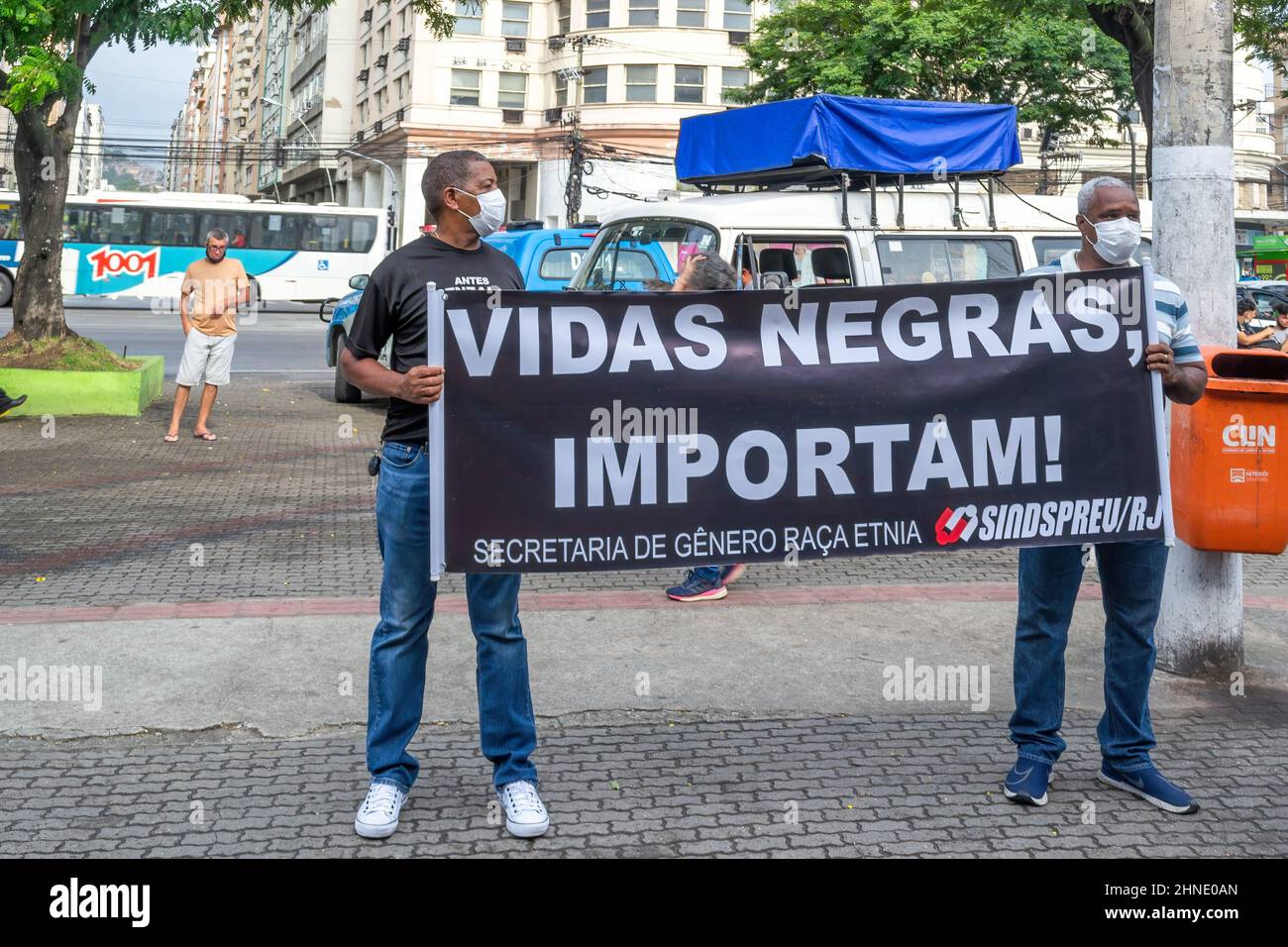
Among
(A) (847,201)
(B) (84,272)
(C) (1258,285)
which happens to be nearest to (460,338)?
(A) (847,201)

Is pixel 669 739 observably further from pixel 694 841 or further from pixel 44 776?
pixel 44 776

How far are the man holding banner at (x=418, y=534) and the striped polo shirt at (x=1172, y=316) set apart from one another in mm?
1866

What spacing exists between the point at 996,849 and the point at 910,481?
119 cm

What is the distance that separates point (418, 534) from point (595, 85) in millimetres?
51943

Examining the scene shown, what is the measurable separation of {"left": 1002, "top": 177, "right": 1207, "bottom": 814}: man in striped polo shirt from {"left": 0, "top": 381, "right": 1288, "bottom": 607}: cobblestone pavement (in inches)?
116

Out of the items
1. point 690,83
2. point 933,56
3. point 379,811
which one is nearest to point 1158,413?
point 379,811

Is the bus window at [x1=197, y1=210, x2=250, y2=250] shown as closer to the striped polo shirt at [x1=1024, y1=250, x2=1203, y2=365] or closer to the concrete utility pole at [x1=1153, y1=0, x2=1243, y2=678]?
the concrete utility pole at [x1=1153, y1=0, x2=1243, y2=678]

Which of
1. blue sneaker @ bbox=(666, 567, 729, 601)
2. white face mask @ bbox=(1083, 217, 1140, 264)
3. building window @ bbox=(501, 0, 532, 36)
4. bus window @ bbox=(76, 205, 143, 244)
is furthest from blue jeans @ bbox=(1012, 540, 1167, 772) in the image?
building window @ bbox=(501, 0, 532, 36)

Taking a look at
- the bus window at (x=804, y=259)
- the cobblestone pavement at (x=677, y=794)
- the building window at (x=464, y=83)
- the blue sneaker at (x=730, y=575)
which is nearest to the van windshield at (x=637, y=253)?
the bus window at (x=804, y=259)

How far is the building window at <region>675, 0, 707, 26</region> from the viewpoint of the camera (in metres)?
52.9

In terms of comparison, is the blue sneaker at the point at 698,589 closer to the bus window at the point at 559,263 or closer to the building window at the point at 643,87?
the bus window at the point at 559,263

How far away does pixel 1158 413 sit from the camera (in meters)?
4.42

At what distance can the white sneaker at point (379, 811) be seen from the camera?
380 centimetres
